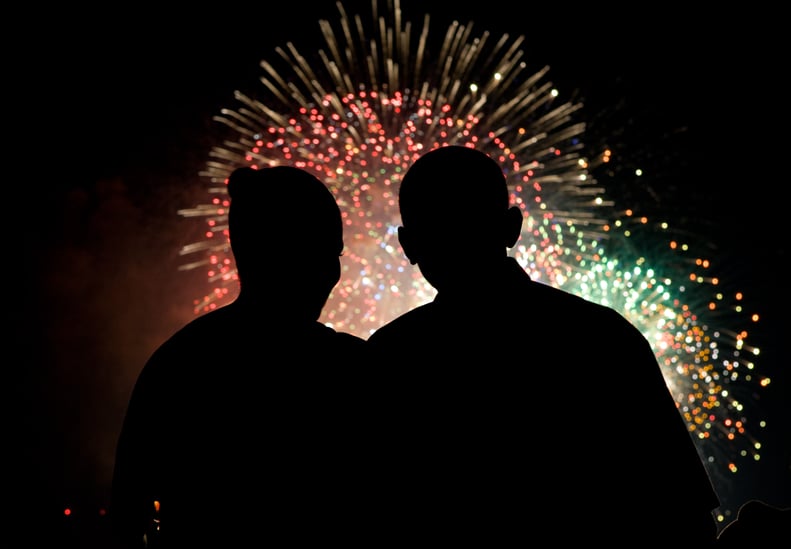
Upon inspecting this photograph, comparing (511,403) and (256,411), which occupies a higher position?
(256,411)

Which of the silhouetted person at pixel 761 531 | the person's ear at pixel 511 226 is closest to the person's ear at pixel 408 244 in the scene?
the person's ear at pixel 511 226

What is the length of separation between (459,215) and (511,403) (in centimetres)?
49

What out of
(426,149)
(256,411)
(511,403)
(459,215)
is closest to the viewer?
(511,403)

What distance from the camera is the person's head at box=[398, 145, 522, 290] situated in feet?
5.65

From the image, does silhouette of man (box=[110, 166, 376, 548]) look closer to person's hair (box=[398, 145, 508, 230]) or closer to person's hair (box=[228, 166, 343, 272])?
person's hair (box=[228, 166, 343, 272])

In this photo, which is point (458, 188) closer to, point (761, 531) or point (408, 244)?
point (408, 244)

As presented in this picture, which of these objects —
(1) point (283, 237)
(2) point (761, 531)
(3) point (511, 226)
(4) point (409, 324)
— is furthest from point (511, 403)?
(1) point (283, 237)

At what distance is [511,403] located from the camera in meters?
1.60

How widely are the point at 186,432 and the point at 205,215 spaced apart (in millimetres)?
10670

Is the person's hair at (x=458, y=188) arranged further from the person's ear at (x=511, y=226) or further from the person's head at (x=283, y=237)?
the person's head at (x=283, y=237)

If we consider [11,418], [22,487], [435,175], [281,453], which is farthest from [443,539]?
[11,418]

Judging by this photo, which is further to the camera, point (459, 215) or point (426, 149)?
point (426, 149)

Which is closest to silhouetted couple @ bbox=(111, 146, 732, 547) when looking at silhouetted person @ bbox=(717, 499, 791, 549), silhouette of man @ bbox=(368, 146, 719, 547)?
silhouette of man @ bbox=(368, 146, 719, 547)

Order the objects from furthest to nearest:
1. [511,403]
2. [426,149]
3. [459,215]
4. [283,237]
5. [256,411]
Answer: [426,149] < [283,237] < [256,411] < [459,215] < [511,403]
